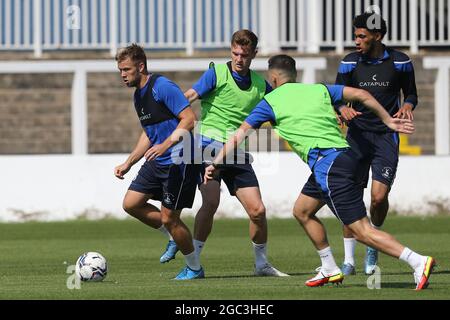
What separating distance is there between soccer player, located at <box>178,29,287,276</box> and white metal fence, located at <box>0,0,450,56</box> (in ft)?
34.6

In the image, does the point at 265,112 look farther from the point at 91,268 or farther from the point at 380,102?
the point at 380,102

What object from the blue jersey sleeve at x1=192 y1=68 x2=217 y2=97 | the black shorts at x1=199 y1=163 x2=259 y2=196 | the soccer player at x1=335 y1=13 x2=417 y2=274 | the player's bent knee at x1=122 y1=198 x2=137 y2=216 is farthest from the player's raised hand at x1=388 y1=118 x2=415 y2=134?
the player's bent knee at x1=122 y1=198 x2=137 y2=216

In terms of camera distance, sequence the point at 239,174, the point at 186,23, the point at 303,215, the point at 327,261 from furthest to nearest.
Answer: the point at 186,23 < the point at 239,174 < the point at 303,215 < the point at 327,261

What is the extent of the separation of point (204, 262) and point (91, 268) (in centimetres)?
294

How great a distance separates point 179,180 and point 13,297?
2451mm

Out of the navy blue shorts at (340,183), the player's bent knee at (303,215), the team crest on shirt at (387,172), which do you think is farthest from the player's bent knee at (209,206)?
the navy blue shorts at (340,183)

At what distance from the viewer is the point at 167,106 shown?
1291cm

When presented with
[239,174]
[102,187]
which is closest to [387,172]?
[239,174]

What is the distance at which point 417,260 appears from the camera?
1106 cm

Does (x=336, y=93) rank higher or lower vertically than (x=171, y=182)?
higher

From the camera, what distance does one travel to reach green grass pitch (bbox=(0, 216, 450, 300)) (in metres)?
11.3

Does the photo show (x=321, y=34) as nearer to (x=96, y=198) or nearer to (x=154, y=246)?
(x=96, y=198)

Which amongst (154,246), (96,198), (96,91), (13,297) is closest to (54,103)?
(96,91)
